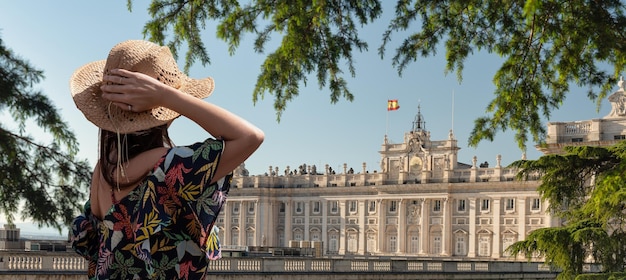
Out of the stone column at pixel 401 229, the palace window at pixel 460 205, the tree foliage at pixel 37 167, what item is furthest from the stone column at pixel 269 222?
the tree foliage at pixel 37 167

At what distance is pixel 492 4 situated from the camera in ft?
23.4

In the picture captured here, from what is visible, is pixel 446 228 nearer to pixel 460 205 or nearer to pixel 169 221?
pixel 460 205

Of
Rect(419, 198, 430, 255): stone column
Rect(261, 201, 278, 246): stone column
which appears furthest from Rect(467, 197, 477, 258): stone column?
Rect(261, 201, 278, 246): stone column

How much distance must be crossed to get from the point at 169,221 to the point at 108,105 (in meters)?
0.38

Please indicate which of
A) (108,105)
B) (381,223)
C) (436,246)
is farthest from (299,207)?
(108,105)

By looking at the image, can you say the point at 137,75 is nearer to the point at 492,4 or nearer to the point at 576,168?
the point at 492,4

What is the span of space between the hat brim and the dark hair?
3 centimetres

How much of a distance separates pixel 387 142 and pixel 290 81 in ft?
188

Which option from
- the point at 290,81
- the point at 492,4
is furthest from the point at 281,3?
the point at 492,4

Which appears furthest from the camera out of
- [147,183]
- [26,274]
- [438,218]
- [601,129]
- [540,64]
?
[438,218]

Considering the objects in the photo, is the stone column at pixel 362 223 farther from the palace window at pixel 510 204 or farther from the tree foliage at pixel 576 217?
the tree foliage at pixel 576 217

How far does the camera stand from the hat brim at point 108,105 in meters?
2.43

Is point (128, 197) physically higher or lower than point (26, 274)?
higher

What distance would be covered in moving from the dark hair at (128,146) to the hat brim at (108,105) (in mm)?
35
